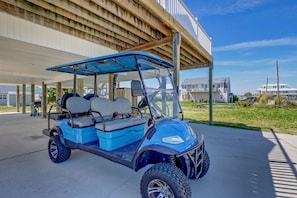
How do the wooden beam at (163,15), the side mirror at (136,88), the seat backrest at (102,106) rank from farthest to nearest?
the wooden beam at (163,15) → the seat backrest at (102,106) → the side mirror at (136,88)

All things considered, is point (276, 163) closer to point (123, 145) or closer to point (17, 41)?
point (123, 145)

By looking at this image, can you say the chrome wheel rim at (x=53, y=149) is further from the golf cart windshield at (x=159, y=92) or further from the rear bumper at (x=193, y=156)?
the rear bumper at (x=193, y=156)

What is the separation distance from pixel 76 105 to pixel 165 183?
2.29m

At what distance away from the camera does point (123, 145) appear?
7.85 feet

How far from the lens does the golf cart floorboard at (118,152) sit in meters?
1.94

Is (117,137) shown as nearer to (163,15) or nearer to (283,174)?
(283,174)

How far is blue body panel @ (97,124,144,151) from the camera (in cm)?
222

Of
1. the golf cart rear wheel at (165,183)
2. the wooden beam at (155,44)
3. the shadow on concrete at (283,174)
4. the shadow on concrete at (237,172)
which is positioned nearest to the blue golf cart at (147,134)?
the golf cart rear wheel at (165,183)

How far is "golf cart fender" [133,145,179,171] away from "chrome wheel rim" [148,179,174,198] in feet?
0.87

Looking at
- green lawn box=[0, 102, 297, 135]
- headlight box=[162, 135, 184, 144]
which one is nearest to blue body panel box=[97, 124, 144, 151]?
headlight box=[162, 135, 184, 144]

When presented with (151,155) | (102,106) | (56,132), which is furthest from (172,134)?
(56,132)

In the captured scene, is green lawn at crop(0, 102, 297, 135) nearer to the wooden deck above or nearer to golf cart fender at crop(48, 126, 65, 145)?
the wooden deck above

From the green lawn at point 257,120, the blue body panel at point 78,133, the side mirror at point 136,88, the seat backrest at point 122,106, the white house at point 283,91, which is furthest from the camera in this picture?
the white house at point 283,91

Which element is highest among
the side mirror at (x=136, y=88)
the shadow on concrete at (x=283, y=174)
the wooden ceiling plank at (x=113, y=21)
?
the wooden ceiling plank at (x=113, y=21)
